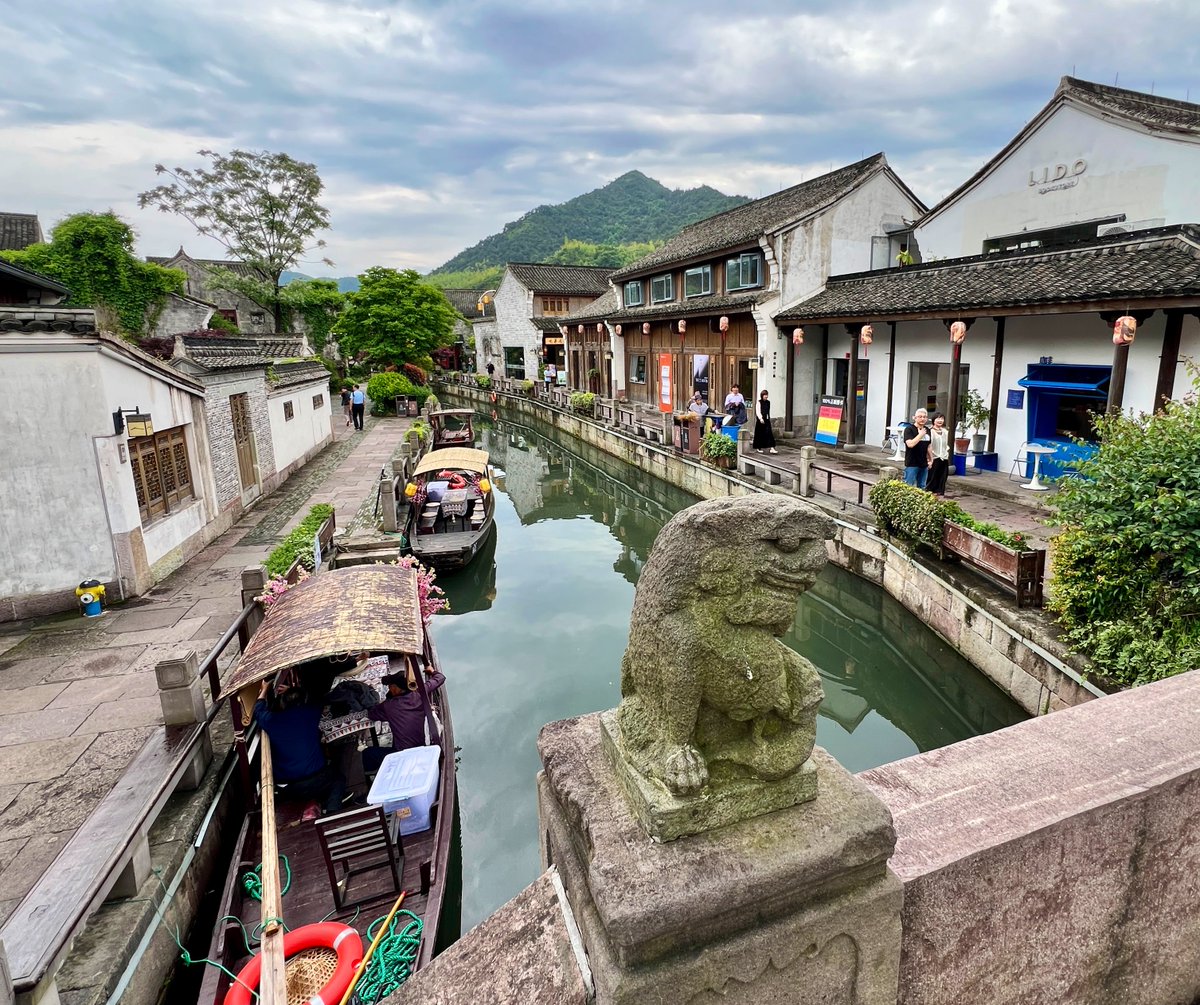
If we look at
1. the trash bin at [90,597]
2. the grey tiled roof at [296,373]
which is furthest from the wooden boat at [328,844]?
the grey tiled roof at [296,373]

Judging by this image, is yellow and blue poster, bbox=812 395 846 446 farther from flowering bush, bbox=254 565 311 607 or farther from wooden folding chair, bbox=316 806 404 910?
wooden folding chair, bbox=316 806 404 910

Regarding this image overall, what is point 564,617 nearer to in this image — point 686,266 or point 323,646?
point 323,646

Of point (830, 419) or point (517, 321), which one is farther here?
point (517, 321)

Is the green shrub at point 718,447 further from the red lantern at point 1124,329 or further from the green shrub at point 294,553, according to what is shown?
the green shrub at point 294,553

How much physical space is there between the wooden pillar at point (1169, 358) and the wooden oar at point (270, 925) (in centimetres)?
1305

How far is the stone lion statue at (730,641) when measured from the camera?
1.92 m

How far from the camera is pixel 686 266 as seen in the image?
24.0m

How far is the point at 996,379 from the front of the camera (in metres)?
14.3

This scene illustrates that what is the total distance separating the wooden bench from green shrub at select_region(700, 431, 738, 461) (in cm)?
1290

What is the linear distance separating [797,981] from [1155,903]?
1.60 meters

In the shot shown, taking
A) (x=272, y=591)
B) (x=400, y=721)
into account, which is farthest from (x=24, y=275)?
(x=400, y=721)

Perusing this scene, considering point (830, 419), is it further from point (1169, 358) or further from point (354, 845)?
point (354, 845)

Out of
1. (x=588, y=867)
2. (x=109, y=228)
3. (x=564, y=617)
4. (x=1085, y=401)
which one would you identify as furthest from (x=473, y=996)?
(x=109, y=228)

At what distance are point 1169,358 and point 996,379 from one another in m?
3.58
